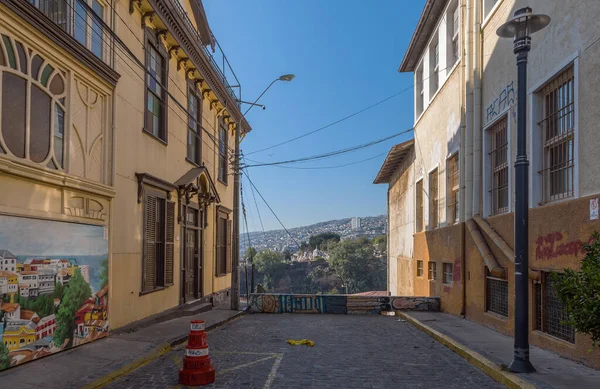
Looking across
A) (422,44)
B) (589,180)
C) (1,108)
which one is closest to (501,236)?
(589,180)

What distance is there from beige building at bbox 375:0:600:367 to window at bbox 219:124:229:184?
8.35 metres

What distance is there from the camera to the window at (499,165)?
40.2 ft

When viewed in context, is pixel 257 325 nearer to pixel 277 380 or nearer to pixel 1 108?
pixel 277 380

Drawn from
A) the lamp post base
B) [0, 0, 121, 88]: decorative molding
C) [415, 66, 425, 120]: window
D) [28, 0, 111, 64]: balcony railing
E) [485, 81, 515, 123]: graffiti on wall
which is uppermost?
[415, 66, 425, 120]: window

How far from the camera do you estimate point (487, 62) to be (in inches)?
523

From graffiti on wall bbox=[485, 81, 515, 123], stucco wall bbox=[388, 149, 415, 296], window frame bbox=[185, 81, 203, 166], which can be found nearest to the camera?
graffiti on wall bbox=[485, 81, 515, 123]

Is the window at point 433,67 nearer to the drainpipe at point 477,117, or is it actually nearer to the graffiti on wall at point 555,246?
the drainpipe at point 477,117

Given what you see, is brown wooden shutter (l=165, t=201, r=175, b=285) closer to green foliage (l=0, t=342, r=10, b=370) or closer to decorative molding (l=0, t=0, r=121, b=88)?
decorative molding (l=0, t=0, r=121, b=88)

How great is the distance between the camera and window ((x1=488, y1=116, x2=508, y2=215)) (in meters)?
12.2

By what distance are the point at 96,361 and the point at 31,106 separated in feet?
14.1

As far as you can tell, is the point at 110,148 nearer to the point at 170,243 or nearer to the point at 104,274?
the point at 104,274

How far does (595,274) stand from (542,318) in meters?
4.54

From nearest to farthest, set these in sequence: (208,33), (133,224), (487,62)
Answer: (133,224), (487,62), (208,33)

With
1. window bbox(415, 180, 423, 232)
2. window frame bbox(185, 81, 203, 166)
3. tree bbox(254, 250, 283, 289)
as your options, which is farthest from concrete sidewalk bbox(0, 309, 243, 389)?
tree bbox(254, 250, 283, 289)
